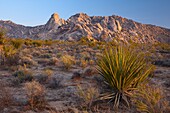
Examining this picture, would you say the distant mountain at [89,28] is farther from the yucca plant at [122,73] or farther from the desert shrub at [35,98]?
the desert shrub at [35,98]

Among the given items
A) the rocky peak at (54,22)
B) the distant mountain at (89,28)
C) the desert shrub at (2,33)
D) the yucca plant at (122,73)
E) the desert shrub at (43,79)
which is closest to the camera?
the yucca plant at (122,73)

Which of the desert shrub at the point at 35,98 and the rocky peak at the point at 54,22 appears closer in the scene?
the desert shrub at the point at 35,98

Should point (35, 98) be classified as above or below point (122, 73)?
below

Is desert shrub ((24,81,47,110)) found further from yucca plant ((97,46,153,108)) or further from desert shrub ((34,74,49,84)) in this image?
desert shrub ((34,74,49,84))

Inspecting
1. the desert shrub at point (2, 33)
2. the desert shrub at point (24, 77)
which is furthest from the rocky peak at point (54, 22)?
the desert shrub at point (24, 77)

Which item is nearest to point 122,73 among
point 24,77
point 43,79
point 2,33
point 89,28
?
point 43,79

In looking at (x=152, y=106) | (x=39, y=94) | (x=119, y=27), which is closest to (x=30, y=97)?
(x=39, y=94)

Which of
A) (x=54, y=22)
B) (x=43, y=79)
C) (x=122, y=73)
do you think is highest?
(x=54, y=22)

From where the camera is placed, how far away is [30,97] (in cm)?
512

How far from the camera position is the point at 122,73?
527 cm

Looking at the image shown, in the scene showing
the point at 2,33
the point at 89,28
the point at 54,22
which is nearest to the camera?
the point at 2,33

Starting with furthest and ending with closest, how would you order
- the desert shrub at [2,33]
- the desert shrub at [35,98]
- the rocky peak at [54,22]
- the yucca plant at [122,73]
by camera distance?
the rocky peak at [54,22] → the desert shrub at [2,33] → the yucca plant at [122,73] → the desert shrub at [35,98]

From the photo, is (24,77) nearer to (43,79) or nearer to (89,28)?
(43,79)

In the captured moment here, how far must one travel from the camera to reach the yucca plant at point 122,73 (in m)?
5.24
